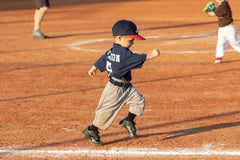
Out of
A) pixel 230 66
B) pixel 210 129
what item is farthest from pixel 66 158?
pixel 230 66

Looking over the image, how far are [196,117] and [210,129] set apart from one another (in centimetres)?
62

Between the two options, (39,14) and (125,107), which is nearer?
(125,107)

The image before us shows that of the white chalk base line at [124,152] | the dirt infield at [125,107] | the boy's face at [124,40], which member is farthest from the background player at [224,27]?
the white chalk base line at [124,152]

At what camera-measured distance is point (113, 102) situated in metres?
6.37

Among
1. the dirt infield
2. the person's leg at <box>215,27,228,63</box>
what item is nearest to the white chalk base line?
the dirt infield

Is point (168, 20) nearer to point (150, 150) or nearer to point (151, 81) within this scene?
point (151, 81)

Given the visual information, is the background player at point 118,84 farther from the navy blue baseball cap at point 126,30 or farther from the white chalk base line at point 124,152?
the white chalk base line at point 124,152

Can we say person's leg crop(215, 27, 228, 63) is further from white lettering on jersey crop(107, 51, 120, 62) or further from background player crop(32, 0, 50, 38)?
background player crop(32, 0, 50, 38)

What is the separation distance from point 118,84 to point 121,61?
331mm

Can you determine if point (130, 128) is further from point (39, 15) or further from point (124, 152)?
point (39, 15)

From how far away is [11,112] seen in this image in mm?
7973

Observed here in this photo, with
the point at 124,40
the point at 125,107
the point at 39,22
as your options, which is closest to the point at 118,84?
the point at 124,40

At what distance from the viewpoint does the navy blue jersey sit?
6.07 m

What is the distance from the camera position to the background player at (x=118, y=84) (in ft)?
20.2
